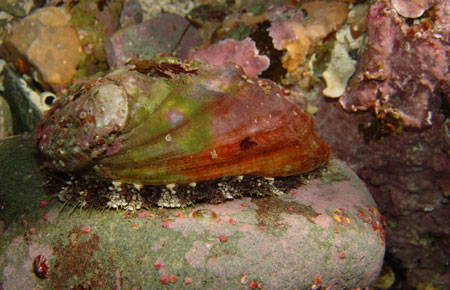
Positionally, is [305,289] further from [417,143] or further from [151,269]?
[417,143]

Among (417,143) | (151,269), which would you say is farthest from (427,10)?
(151,269)

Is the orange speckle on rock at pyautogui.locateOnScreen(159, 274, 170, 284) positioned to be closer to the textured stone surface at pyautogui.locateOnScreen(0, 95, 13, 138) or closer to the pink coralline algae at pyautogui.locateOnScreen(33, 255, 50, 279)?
the pink coralline algae at pyautogui.locateOnScreen(33, 255, 50, 279)

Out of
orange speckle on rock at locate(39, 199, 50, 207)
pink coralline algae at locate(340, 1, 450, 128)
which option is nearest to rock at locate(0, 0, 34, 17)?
orange speckle on rock at locate(39, 199, 50, 207)

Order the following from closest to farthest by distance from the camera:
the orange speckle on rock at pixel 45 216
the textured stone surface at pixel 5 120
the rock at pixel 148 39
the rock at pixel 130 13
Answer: the orange speckle on rock at pixel 45 216, the textured stone surface at pixel 5 120, the rock at pixel 148 39, the rock at pixel 130 13

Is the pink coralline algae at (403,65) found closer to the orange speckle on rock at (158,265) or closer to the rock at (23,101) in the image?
the orange speckle on rock at (158,265)

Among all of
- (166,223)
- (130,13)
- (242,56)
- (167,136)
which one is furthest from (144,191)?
(130,13)

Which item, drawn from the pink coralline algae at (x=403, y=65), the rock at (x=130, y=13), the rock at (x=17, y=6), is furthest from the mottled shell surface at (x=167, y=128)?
→ the rock at (x=17, y=6)
